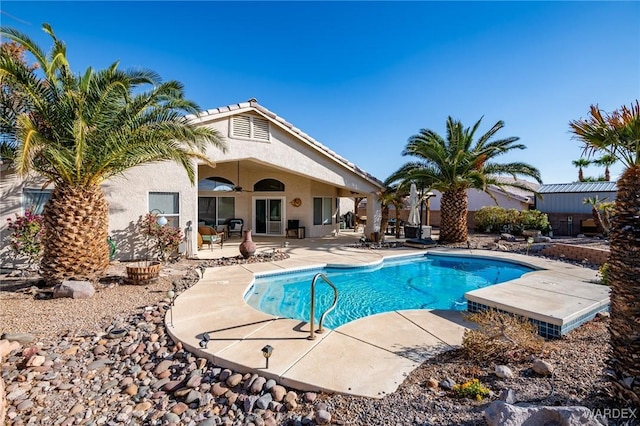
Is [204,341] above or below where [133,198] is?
below

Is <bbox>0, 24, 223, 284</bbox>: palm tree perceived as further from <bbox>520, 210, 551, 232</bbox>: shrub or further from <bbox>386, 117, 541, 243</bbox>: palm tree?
<bbox>520, 210, 551, 232</bbox>: shrub

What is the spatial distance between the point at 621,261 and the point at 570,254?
13.5 m

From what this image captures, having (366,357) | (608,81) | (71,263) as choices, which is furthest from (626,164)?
(71,263)

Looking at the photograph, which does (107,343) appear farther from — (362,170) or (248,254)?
(362,170)

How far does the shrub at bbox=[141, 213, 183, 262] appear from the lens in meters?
11.9

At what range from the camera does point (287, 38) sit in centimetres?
1433

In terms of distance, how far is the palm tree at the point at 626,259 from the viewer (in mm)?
3078

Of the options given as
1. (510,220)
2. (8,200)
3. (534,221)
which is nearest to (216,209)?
(8,200)

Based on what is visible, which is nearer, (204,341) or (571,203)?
(204,341)

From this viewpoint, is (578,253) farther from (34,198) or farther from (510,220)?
(34,198)

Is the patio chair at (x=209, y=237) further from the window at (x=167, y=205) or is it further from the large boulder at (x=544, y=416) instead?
the large boulder at (x=544, y=416)

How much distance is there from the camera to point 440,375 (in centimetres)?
432

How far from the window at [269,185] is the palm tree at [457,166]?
8328mm

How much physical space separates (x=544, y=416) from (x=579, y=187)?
26366mm
